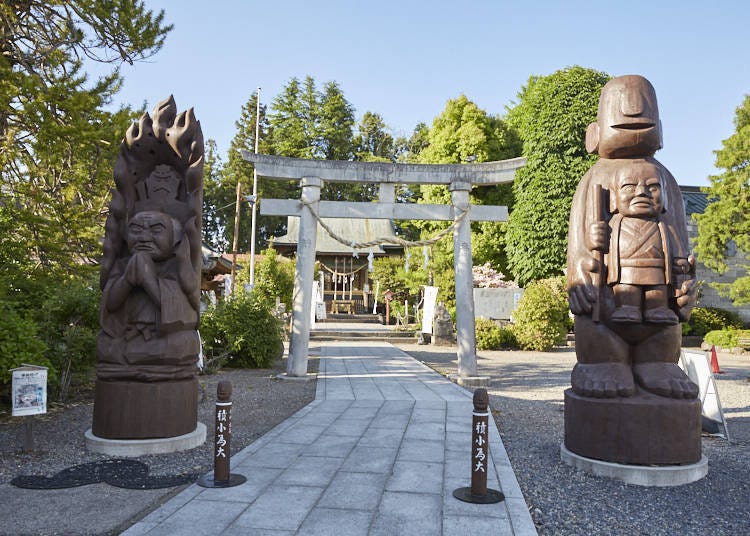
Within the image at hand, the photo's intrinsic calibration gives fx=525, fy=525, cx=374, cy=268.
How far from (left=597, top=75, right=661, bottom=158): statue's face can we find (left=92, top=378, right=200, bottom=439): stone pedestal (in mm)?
5170

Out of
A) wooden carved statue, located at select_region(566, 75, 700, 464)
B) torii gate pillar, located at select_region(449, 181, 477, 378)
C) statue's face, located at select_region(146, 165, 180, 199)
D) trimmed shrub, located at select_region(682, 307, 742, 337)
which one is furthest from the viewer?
trimmed shrub, located at select_region(682, 307, 742, 337)

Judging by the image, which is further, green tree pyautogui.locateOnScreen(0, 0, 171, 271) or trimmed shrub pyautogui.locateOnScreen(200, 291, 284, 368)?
trimmed shrub pyautogui.locateOnScreen(200, 291, 284, 368)

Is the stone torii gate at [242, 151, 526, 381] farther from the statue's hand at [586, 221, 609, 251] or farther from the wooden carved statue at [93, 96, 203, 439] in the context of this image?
the statue's hand at [586, 221, 609, 251]

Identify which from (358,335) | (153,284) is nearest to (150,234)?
(153,284)

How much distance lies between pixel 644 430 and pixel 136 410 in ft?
16.0

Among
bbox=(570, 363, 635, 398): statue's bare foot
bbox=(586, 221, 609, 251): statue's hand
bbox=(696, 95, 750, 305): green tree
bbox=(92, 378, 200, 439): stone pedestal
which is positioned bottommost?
bbox=(92, 378, 200, 439): stone pedestal

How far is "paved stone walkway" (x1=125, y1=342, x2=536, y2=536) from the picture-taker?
356 cm

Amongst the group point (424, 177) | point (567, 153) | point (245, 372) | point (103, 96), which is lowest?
point (245, 372)

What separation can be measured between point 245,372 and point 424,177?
6.14 m

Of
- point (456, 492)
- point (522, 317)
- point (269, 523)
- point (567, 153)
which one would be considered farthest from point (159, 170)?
point (567, 153)

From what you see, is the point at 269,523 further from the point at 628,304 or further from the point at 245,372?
the point at 245,372

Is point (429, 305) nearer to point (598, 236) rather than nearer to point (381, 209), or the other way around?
point (381, 209)

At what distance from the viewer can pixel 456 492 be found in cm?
422

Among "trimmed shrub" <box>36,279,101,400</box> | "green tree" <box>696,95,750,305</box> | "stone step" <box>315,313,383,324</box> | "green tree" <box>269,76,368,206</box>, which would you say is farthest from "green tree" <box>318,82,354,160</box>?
"trimmed shrub" <box>36,279,101,400</box>
